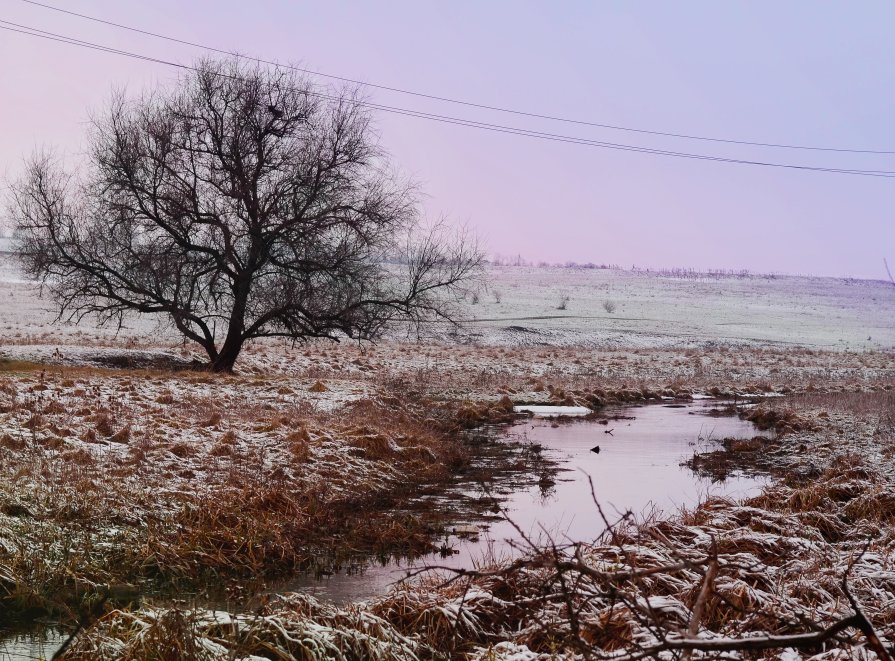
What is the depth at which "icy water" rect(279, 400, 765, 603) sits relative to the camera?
793cm

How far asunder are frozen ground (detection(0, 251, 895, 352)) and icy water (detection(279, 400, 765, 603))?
13.0m

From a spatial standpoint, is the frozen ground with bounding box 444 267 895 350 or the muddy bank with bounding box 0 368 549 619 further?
the frozen ground with bounding box 444 267 895 350

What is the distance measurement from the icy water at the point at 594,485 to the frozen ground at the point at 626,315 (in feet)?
42.7

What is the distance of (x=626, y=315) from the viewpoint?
63.3m

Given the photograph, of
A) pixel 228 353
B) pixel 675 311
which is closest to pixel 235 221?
pixel 228 353

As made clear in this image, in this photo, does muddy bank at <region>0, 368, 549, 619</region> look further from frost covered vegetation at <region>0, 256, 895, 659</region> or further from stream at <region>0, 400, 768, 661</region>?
stream at <region>0, 400, 768, 661</region>

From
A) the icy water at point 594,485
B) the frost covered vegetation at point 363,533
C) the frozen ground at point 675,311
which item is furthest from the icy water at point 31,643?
the frozen ground at point 675,311

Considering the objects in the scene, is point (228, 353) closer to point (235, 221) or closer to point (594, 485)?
point (235, 221)

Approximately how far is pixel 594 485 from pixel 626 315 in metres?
52.4

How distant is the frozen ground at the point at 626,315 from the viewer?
40.0 m

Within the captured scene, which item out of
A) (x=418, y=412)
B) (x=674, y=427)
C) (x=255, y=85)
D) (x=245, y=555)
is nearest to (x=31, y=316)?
(x=255, y=85)

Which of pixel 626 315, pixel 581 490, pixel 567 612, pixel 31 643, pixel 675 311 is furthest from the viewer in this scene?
pixel 675 311

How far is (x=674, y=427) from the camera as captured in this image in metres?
18.5

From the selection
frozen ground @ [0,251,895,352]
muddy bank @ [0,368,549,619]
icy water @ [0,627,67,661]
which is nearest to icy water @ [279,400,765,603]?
muddy bank @ [0,368,549,619]
